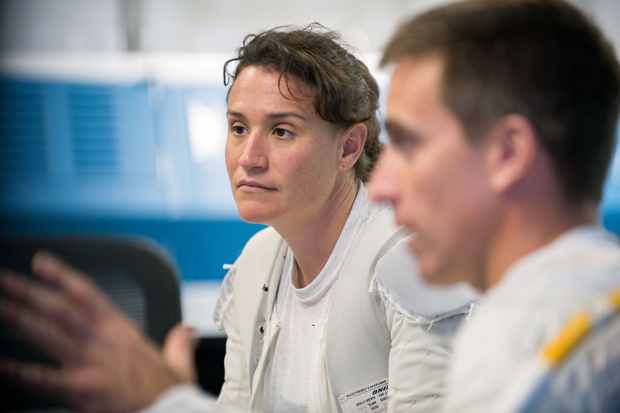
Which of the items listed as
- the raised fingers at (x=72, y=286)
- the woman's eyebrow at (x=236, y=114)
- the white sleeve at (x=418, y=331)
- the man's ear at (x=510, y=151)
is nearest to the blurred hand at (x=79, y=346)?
the raised fingers at (x=72, y=286)

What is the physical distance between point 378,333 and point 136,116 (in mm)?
1977

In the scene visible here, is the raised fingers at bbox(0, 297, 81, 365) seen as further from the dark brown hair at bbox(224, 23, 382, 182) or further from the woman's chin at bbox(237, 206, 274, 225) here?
the dark brown hair at bbox(224, 23, 382, 182)

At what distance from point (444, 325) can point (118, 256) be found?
25.2 inches

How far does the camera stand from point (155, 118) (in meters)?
2.67

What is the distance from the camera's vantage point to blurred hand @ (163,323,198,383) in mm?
606

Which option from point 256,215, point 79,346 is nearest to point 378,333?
point 256,215

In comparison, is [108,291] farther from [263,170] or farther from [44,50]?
[44,50]

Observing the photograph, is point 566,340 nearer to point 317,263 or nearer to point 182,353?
point 182,353

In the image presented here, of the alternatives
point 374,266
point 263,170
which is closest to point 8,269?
point 263,170

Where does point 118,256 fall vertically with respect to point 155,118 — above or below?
below

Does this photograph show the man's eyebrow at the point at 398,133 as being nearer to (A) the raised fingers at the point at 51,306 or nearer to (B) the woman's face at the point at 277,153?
(A) the raised fingers at the point at 51,306

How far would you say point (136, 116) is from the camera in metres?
2.65

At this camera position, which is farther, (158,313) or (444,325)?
(444,325)

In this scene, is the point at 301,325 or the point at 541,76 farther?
the point at 301,325
